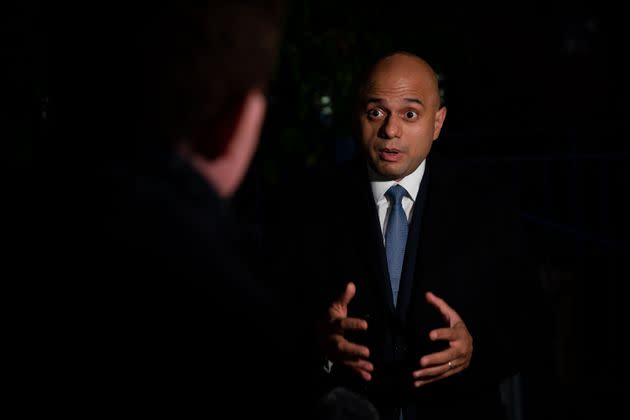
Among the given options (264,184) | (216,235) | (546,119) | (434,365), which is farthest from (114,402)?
(546,119)

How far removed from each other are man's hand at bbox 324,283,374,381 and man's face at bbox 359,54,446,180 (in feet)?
1.48

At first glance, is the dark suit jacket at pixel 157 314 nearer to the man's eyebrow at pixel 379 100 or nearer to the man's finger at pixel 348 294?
the man's finger at pixel 348 294

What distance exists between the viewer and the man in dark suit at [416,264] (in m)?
1.77

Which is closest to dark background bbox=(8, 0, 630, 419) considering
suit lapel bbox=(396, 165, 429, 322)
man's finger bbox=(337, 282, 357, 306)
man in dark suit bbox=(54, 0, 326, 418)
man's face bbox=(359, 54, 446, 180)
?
man in dark suit bbox=(54, 0, 326, 418)

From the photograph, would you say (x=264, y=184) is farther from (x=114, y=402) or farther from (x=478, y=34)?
(x=478, y=34)

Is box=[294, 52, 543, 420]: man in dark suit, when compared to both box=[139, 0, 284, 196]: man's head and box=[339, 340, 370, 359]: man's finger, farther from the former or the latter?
box=[139, 0, 284, 196]: man's head

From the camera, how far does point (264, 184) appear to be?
5.43m

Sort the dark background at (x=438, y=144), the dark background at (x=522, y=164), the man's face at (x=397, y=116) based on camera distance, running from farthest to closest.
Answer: the dark background at (x=522, y=164)
the dark background at (x=438, y=144)
the man's face at (x=397, y=116)

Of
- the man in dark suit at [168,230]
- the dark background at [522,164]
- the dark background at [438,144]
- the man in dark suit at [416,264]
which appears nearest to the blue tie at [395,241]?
the man in dark suit at [416,264]

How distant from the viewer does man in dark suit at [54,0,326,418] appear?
73 centimetres

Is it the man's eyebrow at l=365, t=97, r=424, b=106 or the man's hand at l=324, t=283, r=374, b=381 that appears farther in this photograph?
the man's eyebrow at l=365, t=97, r=424, b=106

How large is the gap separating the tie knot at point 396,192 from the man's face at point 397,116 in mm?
29

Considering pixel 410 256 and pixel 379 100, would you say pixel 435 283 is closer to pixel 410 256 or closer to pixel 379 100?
pixel 410 256

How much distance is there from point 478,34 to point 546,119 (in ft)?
7.83
